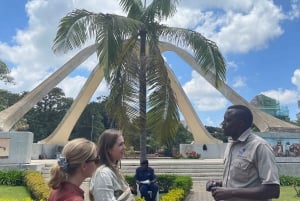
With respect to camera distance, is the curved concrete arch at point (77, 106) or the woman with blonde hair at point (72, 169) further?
the curved concrete arch at point (77, 106)

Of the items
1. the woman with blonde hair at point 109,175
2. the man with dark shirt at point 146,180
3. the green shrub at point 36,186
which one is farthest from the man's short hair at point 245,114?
the green shrub at point 36,186

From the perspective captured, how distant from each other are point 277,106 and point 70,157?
1569 inches

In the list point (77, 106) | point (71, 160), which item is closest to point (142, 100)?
point (71, 160)

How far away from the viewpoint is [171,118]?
32.8ft

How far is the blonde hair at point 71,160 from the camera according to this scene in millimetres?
1979

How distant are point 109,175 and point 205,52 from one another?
25.9ft

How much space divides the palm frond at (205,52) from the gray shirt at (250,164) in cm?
752

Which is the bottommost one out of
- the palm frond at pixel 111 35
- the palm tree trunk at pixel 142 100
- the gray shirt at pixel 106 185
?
the gray shirt at pixel 106 185

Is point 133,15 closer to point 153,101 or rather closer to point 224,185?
point 153,101

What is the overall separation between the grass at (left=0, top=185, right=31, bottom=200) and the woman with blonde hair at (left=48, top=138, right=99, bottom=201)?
8.81m

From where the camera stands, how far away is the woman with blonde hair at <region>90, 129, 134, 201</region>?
232 centimetres

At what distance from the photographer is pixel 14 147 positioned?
1433cm

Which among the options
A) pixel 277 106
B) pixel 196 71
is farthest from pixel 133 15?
pixel 277 106

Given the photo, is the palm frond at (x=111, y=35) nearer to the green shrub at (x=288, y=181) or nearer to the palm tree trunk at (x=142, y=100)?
the palm tree trunk at (x=142, y=100)
